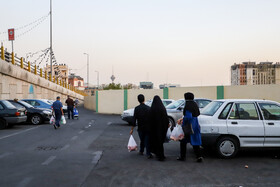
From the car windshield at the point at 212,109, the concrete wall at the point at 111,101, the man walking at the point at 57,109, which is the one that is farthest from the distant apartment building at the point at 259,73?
the car windshield at the point at 212,109

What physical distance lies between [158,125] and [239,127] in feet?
6.77

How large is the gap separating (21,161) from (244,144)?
18.5 ft

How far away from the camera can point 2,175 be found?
6320mm

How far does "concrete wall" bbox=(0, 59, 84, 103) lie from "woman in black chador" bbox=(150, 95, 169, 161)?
64.1 feet

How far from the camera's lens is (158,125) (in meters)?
7.91

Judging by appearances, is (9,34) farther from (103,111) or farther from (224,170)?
A: (224,170)

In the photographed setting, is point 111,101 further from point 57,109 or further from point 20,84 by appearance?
point 57,109

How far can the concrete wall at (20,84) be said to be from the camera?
24.9 m

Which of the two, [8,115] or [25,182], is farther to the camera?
[8,115]

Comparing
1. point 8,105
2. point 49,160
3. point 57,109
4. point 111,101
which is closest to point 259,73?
point 111,101

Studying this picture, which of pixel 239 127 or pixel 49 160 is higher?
pixel 239 127

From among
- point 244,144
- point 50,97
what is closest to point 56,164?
point 244,144

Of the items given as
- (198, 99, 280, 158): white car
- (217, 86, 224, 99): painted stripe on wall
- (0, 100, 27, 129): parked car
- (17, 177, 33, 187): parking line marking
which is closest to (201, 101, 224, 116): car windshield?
(198, 99, 280, 158): white car

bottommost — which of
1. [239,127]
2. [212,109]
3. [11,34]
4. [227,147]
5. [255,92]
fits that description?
[227,147]
